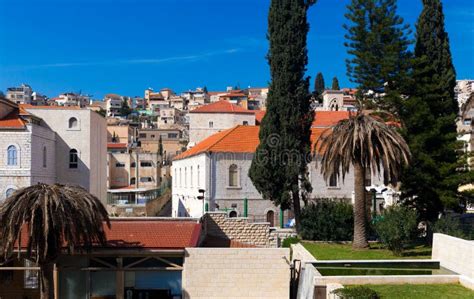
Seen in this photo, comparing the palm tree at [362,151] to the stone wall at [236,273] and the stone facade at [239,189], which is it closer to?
the stone wall at [236,273]

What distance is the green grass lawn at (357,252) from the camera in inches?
790

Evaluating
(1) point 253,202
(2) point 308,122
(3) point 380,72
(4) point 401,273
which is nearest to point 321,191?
(1) point 253,202

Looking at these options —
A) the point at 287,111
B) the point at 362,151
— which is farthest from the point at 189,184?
the point at 362,151

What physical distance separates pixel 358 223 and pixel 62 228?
1209 centimetres

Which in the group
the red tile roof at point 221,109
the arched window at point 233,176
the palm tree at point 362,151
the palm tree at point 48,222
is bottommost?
the palm tree at point 48,222

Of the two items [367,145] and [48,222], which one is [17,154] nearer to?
[48,222]

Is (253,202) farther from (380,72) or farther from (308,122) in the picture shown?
(380,72)

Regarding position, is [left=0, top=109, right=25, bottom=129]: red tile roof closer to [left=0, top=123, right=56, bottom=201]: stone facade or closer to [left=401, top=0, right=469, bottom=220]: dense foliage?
[left=0, top=123, right=56, bottom=201]: stone facade

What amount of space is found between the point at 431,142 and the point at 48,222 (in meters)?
16.9

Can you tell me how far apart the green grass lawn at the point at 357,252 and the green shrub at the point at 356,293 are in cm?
629

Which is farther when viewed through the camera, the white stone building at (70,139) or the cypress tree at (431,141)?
the white stone building at (70,139)

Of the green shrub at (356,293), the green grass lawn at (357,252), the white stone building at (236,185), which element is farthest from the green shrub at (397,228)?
the white stone building at (236,185)

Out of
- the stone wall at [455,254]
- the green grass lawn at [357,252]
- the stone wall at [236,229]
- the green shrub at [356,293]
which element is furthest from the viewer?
the stone wall at [236,229]

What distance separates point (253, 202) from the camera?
37000 mm
